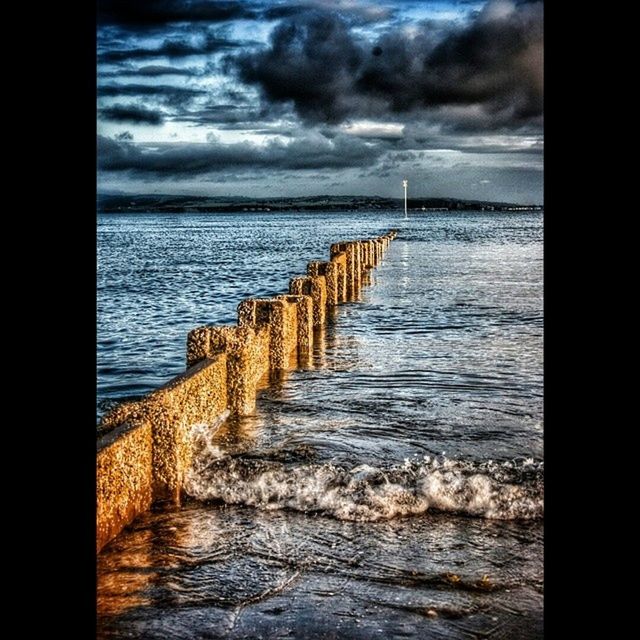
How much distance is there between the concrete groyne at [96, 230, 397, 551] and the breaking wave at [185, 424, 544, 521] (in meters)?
0.34

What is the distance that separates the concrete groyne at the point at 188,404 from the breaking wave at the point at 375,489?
34 cm

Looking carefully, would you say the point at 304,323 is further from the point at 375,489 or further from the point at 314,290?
the point at 375,489

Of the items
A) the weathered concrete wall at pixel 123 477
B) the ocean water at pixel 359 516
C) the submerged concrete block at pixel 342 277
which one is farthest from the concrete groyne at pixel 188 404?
the submerged concrete block at pixel 342 277

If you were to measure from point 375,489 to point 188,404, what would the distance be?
159 cm

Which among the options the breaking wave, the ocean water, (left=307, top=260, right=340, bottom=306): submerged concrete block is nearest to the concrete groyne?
the ocean water

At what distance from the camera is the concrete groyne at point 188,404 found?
15.3 feet

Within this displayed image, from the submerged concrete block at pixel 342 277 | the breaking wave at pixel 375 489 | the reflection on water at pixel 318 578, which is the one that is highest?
the submerged concrete block at pixel 342 277

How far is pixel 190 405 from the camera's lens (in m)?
6.24

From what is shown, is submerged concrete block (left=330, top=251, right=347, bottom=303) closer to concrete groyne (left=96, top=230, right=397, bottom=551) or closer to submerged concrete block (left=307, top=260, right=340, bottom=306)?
Answer: submerged concrete block (left=307, top=260, right=340, bottom=306)

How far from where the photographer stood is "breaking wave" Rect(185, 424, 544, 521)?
208 inches

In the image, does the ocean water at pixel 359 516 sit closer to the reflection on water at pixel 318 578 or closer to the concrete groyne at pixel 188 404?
the reflection on water at pixel 318 578
